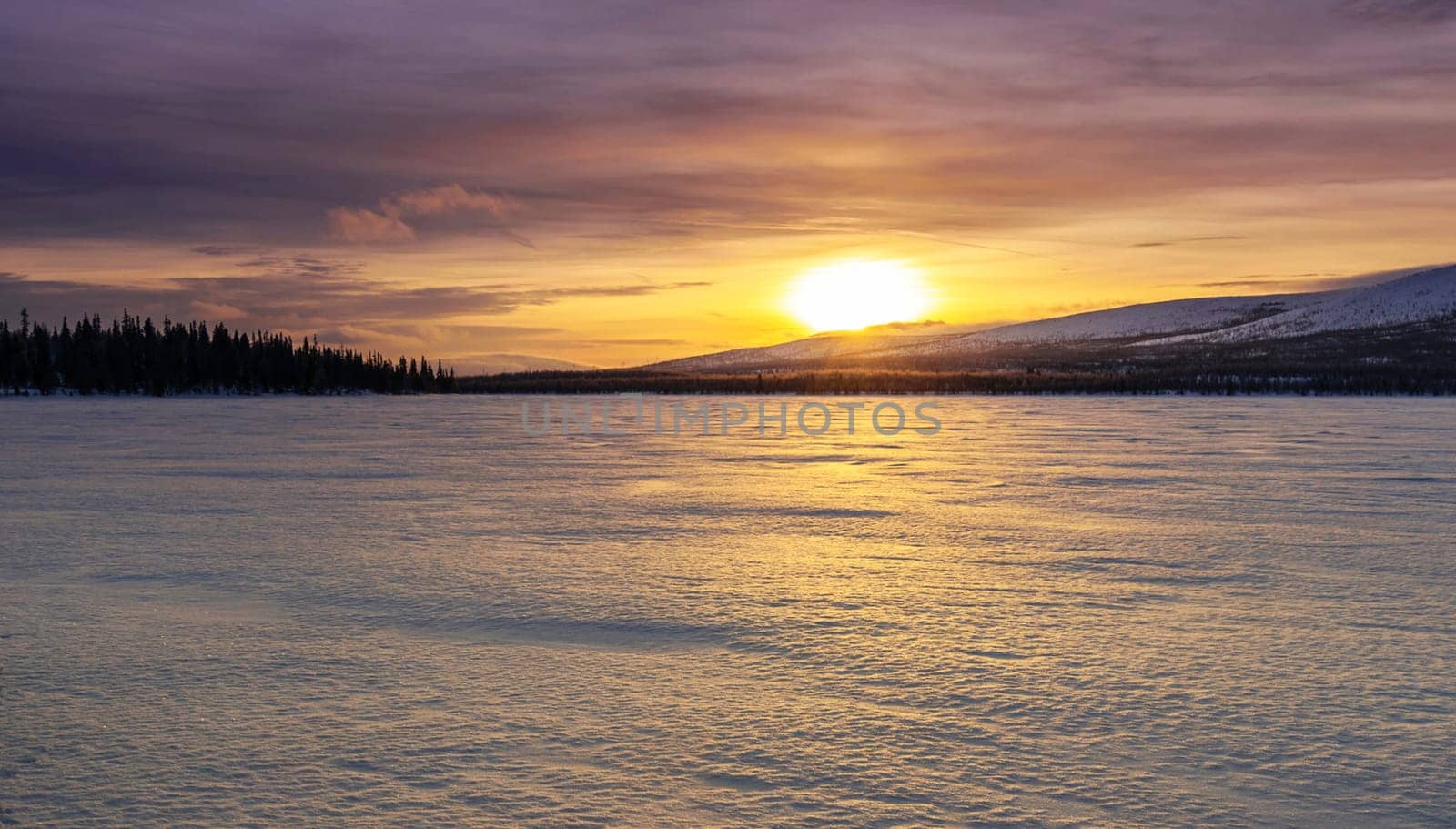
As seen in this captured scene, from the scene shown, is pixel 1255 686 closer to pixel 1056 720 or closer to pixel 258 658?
pixel 1056 720

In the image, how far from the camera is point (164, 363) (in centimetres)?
9944

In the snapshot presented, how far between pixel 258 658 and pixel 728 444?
65.0ft

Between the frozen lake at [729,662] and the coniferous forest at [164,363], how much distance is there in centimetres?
9546

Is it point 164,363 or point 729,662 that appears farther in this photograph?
point 164,363

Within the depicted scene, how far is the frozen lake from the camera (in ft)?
12.7

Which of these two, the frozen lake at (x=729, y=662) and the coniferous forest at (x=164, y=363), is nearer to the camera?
the frozen lake at (x=729, y=662)

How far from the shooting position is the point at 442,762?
4125 millimetres

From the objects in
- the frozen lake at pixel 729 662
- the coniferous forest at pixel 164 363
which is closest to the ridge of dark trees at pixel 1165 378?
the coniferous forest at pixel 164 363

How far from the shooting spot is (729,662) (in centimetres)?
555

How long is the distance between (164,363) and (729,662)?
354ft

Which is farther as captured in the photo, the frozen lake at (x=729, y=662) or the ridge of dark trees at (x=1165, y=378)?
the ridge of dark trees at (x=1165, y=378)

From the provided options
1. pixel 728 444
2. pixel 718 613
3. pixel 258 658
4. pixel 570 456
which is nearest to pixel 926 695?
pixel 718 613

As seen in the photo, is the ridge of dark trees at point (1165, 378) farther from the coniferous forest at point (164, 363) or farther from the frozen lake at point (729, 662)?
the frozen lake at point (729, 662)

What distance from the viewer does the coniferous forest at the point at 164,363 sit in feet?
308
